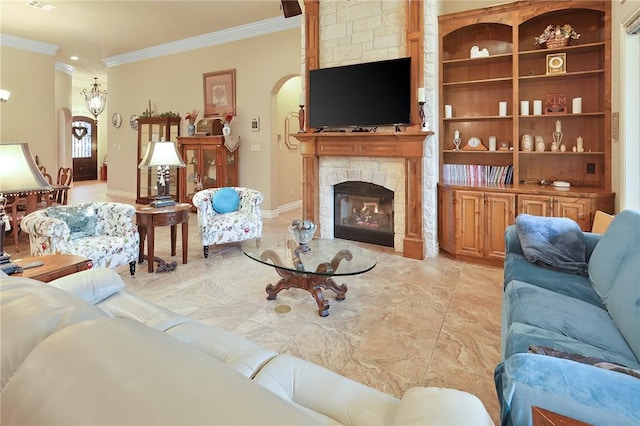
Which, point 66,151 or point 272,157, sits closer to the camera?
point 272,157

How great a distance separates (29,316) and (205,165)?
6787 mm

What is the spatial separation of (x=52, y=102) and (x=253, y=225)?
6.12m

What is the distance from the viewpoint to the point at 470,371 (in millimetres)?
2176

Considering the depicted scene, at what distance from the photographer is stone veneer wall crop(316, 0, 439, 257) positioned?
14.2 ft

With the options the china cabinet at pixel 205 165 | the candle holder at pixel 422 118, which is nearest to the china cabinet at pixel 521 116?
the candle holder at pixel 422 118

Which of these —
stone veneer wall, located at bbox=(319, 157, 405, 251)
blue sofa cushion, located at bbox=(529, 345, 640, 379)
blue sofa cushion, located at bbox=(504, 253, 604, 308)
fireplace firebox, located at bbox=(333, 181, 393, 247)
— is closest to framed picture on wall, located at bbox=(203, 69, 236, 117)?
stone veneer wall, located at bbox=(319, 157, 405, 251)

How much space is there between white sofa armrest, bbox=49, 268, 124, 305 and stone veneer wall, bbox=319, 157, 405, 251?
11.3 ft

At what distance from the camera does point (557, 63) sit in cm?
407

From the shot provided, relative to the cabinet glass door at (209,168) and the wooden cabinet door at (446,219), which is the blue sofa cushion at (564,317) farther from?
the cabinet glass door at (209,168)

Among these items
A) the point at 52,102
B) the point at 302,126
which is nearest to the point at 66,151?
the point at 52,102

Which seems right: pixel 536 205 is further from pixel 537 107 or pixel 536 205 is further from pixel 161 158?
pixel 161 158

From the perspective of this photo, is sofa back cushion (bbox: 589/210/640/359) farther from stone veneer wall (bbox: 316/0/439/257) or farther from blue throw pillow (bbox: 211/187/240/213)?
blue throw pillow (bbox: 211/187/240/213)

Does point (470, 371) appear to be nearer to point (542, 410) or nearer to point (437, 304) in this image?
point (437, 304)

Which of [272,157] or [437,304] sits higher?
[272,157]
